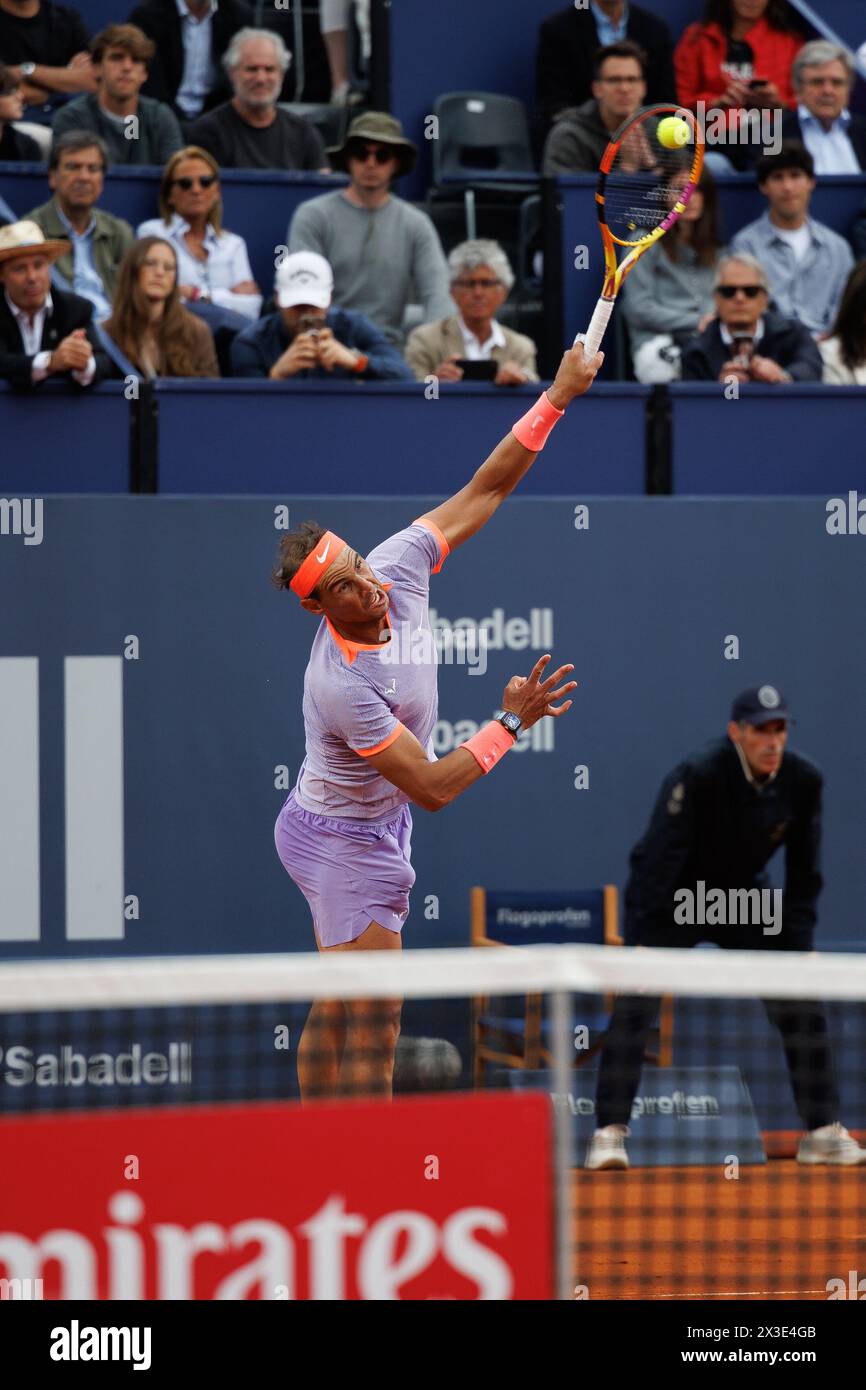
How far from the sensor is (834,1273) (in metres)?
5.34

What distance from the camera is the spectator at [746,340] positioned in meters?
7.85

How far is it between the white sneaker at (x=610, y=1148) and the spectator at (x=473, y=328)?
3.09 m

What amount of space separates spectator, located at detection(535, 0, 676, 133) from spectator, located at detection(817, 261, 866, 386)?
7.14 ft

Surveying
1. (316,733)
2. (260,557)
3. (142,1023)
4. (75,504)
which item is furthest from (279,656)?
(316,733)

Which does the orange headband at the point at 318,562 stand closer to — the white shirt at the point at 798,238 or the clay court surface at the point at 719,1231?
the clay court surface at the point at 719,1231

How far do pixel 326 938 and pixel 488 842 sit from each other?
6.59 ft

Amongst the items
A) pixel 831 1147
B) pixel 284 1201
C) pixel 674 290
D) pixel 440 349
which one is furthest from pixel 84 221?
pixel 284 1201

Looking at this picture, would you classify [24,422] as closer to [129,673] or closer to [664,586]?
[129,673]

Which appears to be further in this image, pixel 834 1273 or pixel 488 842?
pixel 488 842

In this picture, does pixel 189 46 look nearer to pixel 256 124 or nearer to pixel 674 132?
pixel 256 124

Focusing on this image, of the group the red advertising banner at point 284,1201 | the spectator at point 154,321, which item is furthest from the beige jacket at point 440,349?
the red advertising banner at point 284,1201

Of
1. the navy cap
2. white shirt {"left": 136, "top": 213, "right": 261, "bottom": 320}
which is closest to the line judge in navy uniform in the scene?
the navy cap

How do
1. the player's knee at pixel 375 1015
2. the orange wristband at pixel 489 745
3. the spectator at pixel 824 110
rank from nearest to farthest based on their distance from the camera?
1. the orange wristband at pixel 489 745
2. the player's knee at pixel 375 1015
3. the spectator at pixel 824 110

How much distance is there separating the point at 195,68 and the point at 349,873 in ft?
19.4
